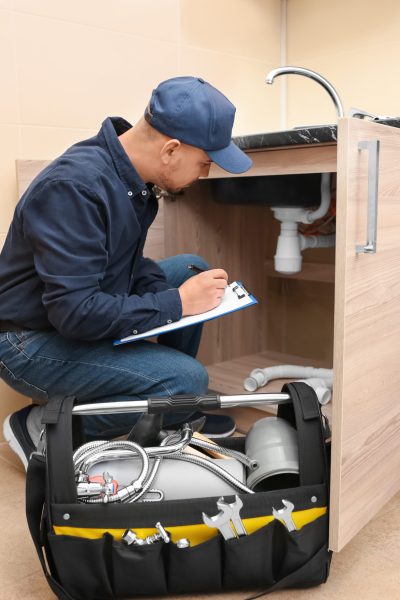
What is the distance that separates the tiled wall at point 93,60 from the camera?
5.40 feet

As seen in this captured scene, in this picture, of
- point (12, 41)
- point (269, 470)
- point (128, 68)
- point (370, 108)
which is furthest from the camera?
point (370, 108)

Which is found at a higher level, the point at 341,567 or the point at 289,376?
the point at 289,376

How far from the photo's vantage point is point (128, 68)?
1847 mm

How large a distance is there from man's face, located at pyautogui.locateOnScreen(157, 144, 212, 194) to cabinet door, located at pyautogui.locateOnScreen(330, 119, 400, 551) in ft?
1.24

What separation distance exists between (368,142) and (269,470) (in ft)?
1.82

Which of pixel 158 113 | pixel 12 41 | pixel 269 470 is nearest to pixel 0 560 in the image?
pixel 269 470

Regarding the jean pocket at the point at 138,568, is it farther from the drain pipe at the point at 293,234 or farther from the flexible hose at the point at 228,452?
the drain pipe at the point at 293,234

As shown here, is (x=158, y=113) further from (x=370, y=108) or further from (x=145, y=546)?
(x=370, y=108)

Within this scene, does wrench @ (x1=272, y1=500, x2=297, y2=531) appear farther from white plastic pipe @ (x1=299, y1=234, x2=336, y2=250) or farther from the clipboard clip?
white plastic pipe @ (x1=299, y1=234, x2=336, y2=250)

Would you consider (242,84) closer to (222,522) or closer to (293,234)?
(293,234)

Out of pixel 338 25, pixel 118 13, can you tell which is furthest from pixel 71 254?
pixel 338 25

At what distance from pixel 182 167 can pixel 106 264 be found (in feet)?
0.81

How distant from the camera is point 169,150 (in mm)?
1213

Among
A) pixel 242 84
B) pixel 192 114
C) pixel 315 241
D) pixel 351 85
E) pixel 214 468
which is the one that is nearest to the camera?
pixel 214 468
